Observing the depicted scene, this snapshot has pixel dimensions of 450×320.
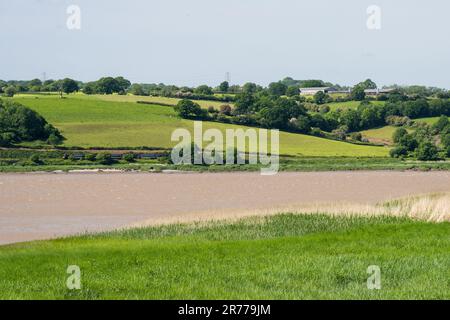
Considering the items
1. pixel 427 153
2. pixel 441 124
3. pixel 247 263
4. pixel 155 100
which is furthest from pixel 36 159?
pixel 247 263

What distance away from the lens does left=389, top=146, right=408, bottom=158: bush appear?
95000 mm

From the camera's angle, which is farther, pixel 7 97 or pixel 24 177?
pixel 7 97

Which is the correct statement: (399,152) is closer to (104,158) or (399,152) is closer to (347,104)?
(104,158)

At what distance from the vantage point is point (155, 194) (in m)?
56.8

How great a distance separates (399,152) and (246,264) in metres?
79.9

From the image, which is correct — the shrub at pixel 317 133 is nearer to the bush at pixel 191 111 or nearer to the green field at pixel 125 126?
the green field at pixel 125 126

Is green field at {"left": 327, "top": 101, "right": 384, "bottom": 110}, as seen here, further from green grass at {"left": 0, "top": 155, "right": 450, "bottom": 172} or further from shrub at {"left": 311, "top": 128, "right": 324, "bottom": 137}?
green grass at {"left": 0, "top": 155, "right": 450, "bottom": 172}

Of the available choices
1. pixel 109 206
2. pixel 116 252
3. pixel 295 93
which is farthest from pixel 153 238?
pixel 295 93

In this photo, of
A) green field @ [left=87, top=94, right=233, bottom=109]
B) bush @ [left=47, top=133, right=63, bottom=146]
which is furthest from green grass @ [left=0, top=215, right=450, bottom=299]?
green field @ [left=87, top=94, right=233, bottom=109]

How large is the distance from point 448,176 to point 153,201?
37.6 metres

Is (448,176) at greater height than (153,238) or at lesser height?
lesser

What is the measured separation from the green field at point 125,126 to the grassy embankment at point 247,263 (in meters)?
68.8
